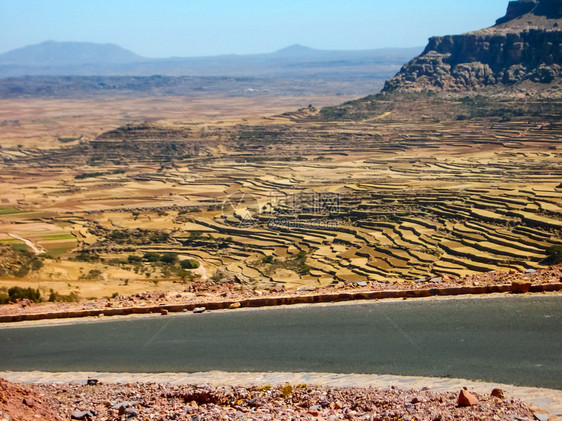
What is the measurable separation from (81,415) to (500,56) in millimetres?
88157

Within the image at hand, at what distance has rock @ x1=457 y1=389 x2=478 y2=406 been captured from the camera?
22.6 feet

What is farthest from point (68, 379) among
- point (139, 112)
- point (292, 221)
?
point (139, 112)

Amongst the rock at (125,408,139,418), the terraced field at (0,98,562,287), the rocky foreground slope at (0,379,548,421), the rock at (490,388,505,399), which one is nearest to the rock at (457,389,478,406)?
the rocky foreground slope at (0,379,548,421)

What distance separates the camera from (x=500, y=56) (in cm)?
8675

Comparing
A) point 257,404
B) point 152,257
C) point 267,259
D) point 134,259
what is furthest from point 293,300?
point 152,257

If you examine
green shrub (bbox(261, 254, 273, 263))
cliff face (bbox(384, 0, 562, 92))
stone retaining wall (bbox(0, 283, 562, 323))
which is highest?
cliff face (bbox(384, 0, 562, 92))

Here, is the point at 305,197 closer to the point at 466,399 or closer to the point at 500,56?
the point at 466,399

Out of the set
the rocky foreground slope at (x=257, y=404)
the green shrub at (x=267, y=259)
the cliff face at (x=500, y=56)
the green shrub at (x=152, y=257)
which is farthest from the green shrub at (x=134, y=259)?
the cliff face at (x=500, y=56)

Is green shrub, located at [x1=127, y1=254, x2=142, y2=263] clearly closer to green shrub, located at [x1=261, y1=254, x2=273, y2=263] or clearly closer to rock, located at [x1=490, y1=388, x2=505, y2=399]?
green shrub, located at [x1=261, y1=254, x2=273, y2=263]

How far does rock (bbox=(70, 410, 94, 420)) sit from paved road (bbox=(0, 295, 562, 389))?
2.26 meters

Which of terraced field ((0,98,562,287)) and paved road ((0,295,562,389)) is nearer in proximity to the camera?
paved road ((0,295,562,389))

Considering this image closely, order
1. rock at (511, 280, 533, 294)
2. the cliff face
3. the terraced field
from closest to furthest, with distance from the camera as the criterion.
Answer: rock at (511, 280, 533, 294), the terraced field, the cliff face

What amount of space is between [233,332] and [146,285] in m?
9.66

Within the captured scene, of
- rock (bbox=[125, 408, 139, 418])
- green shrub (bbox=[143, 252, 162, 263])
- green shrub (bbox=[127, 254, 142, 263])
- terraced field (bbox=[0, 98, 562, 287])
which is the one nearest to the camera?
rock (bbox=[125, 408, 139, 418])
